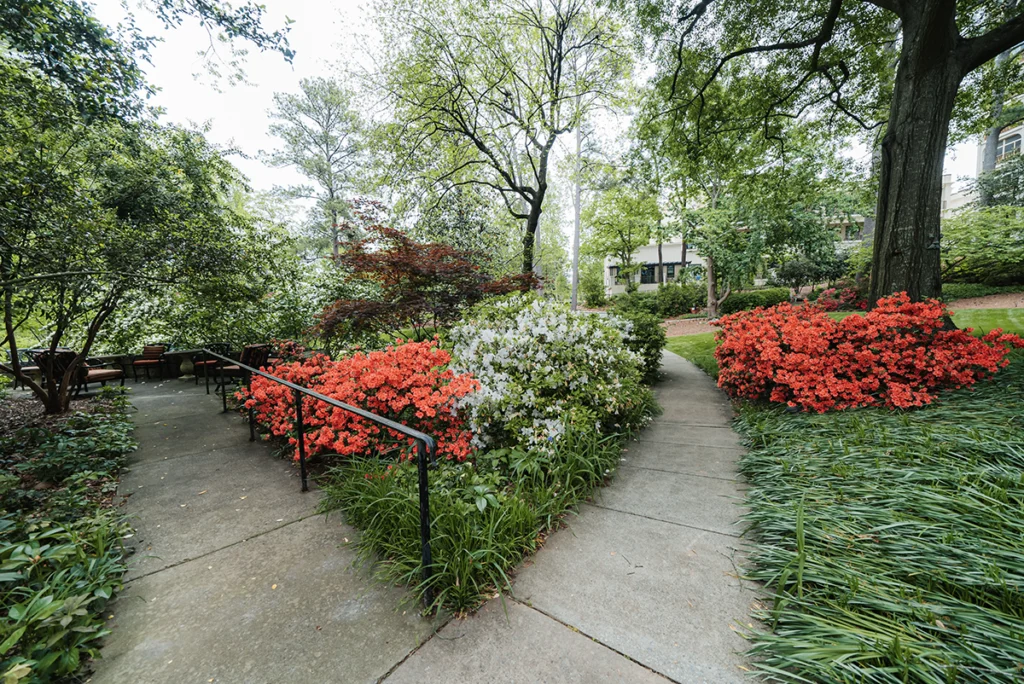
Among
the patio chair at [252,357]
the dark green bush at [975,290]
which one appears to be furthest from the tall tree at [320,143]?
the dark green bush at [975,290]

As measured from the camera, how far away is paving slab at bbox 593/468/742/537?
2.56 m

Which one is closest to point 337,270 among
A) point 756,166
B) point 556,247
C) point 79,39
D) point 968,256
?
point 79,39

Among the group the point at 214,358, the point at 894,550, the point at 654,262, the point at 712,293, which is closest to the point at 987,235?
the point at 712,293

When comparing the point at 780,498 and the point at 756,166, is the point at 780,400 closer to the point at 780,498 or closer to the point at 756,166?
the point at 780,498

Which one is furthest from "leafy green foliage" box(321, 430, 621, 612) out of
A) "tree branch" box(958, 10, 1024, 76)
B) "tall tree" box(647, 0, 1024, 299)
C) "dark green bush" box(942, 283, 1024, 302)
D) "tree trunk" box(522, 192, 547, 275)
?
"dark green bush" box(942, 283, 1024, 302)

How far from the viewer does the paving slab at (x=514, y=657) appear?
151 centimetres

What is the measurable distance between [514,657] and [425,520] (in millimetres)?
680

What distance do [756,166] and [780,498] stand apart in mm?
8375

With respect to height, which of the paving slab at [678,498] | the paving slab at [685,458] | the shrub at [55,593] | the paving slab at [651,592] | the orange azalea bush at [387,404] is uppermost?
the orange azalea bush at [387,404]

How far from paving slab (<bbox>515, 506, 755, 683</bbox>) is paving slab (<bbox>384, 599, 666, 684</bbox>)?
83 mm

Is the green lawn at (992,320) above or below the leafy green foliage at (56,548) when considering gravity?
above

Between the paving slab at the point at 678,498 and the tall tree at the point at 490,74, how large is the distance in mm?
6114

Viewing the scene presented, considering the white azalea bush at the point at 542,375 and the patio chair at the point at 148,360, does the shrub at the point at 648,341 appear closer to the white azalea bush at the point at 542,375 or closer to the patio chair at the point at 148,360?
the white azalea bush at the point at 542,375

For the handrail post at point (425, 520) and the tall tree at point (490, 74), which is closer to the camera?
the handrail post at point (425, 520)
